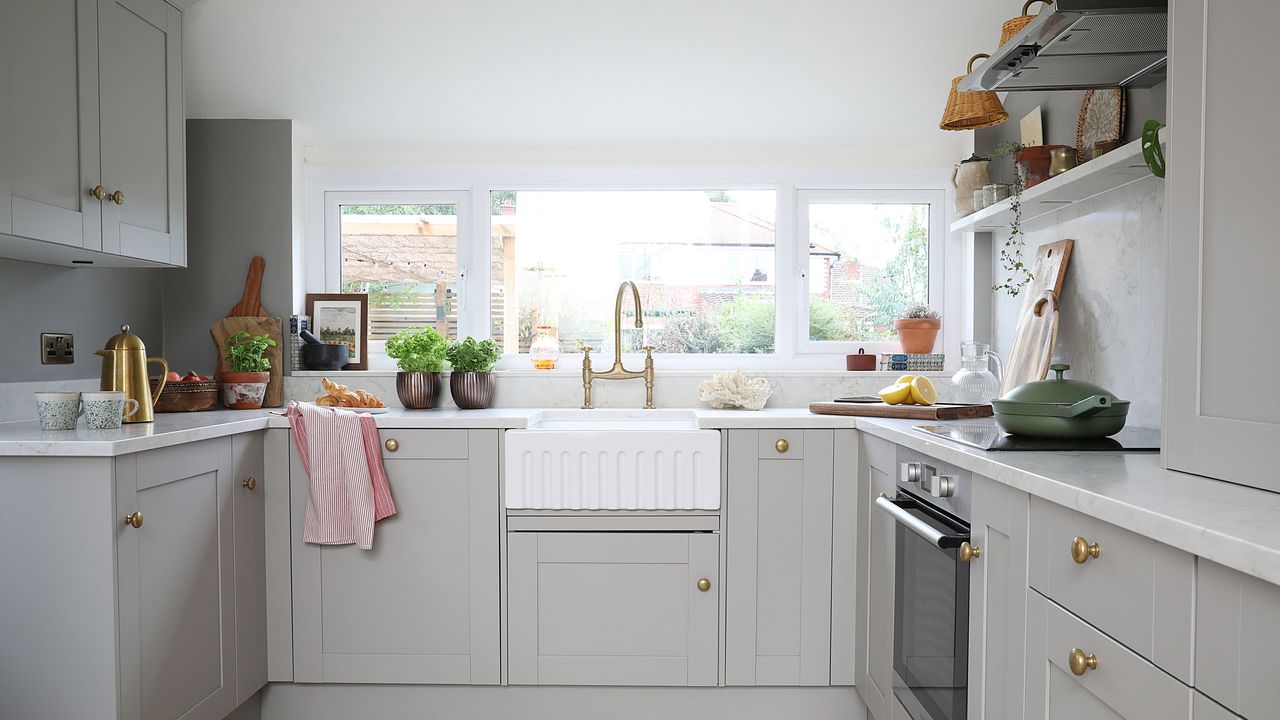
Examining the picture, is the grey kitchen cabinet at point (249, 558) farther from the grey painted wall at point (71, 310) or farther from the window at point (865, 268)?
the window at point (865, 268)

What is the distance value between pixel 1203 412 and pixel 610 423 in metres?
1.98

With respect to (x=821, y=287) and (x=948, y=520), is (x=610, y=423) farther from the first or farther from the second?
(x=948, y=520)

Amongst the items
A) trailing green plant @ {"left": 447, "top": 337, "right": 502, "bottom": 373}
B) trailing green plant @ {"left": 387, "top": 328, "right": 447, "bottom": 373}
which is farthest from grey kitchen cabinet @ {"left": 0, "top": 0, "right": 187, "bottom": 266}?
trailing green plant @ {"left": 447, "top": 337, "right": 502, "bottom": 373}

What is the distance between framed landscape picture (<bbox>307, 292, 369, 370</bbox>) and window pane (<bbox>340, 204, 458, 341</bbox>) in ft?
0.21

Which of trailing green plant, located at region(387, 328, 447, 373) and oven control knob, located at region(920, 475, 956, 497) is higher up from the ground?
trailing green plant, located at region(387, 328, 447, 373)

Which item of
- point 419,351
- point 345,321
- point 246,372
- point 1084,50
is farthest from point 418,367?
point 1084,50

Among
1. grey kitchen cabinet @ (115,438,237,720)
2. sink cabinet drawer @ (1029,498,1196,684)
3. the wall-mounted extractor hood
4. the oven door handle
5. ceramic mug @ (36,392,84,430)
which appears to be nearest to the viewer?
sink cabinet drawer @ (1029,498,1196,684)

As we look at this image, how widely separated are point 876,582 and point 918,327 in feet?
3.87

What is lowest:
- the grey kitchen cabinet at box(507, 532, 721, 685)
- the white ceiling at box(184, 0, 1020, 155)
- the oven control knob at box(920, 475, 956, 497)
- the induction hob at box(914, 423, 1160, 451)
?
the grey kitchen cabinet at box(507, 532, 721, 685)

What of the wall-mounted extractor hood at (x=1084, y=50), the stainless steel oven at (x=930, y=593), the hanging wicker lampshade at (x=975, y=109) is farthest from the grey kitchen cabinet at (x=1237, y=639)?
the hanging wicker lampshade at (x=975, y=109)

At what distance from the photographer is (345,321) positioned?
3.24 meters

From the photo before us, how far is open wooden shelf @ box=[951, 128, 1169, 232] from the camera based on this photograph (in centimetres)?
193

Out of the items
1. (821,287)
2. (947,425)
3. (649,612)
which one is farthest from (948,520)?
(821,287)

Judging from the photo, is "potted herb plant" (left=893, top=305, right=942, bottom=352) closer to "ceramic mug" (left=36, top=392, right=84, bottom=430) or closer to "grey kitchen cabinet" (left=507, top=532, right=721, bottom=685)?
"grey kitchen cabinet" (left=507, top=532, right=721, bottom=685)
